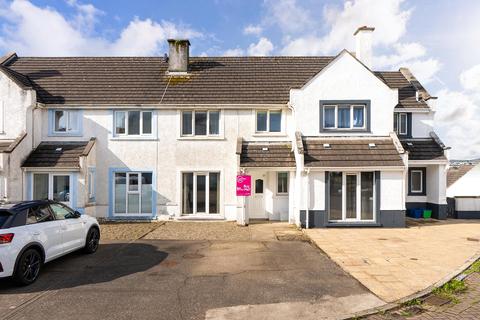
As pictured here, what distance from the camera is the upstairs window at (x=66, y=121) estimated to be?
16.5 meters

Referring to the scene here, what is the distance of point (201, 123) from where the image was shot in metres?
16.7

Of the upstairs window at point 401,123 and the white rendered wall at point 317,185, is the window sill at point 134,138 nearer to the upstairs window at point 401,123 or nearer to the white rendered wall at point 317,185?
the white rendered wall at point 317,185

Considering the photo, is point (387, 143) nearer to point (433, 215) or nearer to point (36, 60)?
point (433, 215)

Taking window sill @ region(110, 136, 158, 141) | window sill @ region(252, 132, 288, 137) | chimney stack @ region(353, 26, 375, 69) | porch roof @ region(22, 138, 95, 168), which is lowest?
porch roof @ region(22, 138, 95, 168)

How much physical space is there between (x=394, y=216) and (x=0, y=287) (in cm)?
1339

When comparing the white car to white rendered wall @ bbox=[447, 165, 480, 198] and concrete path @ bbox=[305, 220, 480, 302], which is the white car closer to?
concrete path @ bbox=[305, 220, 480, 302]

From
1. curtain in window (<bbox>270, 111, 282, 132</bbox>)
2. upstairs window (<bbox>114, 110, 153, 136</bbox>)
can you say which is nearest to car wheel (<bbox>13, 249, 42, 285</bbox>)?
upstairs window (<bbox>114, 110, 153, 136</bbox>)

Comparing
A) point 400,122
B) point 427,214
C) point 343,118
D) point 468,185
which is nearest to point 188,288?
point 343,118

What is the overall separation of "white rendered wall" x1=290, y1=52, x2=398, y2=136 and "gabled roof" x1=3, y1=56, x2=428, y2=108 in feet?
4.48

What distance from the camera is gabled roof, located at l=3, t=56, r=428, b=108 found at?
16.7 m

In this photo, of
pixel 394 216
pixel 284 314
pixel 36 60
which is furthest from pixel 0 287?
pixel 36 60

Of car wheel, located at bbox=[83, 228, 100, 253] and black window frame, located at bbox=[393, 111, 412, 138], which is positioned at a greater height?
black window frame, located at bbox=[393, 111, 412, 138]

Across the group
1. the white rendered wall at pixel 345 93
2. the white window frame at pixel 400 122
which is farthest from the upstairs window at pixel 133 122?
the white window frame at pixel 400 122

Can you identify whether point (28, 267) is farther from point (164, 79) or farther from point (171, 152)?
point (164, 79)
